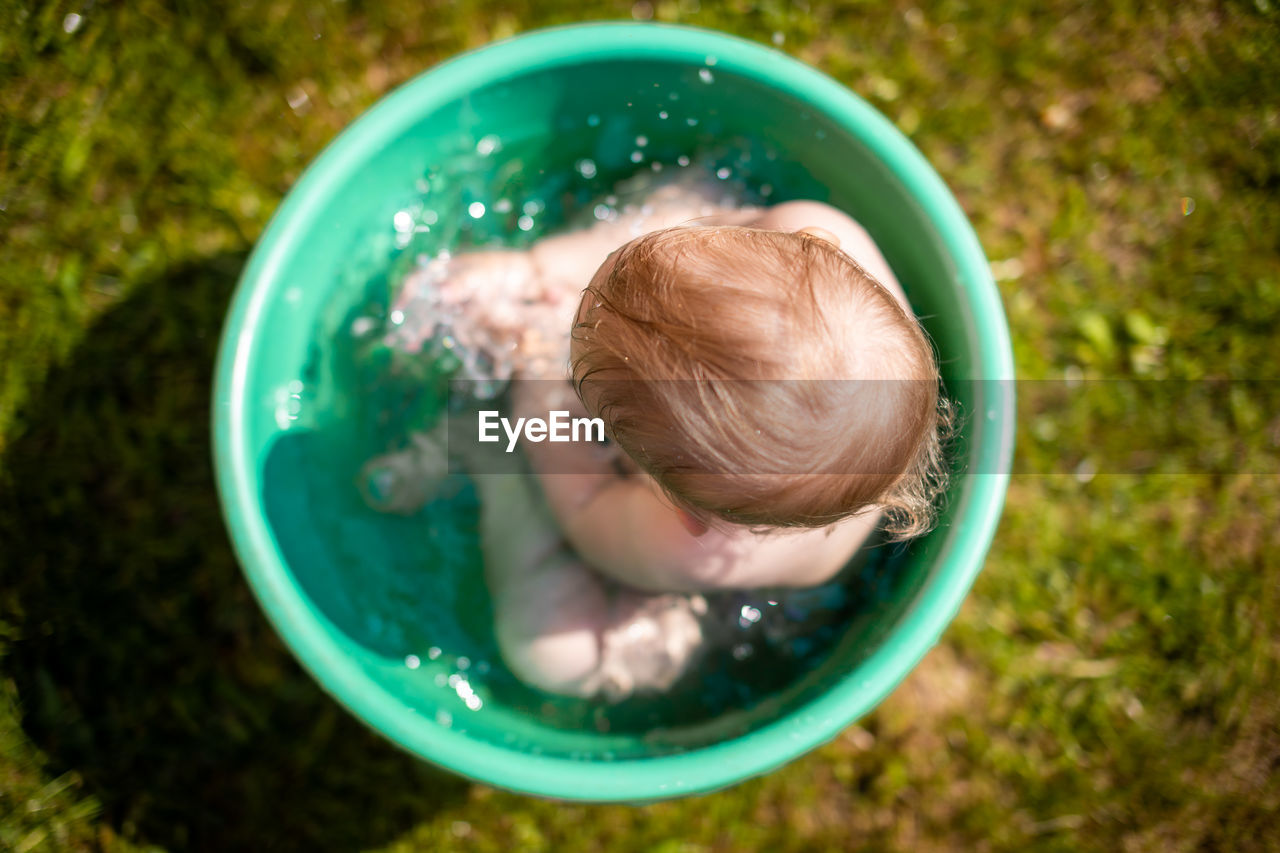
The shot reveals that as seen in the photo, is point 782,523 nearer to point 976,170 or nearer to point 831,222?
point 831,222

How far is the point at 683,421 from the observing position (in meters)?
0.84

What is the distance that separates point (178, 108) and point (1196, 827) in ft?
7.53

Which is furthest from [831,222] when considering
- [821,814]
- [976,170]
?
[821,814]

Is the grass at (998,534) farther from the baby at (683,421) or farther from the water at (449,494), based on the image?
the baby at (683,421)

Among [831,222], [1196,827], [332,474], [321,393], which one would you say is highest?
[831,222]

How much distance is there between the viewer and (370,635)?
1261mm

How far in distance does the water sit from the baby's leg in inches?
1.4

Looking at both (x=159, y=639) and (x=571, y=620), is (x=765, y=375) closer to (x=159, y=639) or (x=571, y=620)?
(x=571, y=620)

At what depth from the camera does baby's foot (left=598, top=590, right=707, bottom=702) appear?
130cm

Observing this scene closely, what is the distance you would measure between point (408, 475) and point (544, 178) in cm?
55

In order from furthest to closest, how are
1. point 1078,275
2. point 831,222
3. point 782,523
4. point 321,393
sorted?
point 1078,275 → point 321,393 → point 831,222 → point 782,523

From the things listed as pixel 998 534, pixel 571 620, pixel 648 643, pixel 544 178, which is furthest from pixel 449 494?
pixel 998 534

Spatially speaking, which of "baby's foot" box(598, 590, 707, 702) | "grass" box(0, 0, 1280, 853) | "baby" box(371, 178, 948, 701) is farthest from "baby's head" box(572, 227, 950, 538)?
"grass" box(0, 0, 1280, 853)

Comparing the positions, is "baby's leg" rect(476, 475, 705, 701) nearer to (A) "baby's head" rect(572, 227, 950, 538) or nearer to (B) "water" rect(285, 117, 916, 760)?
(B) "water" rect(285, 117, 916, 760)
